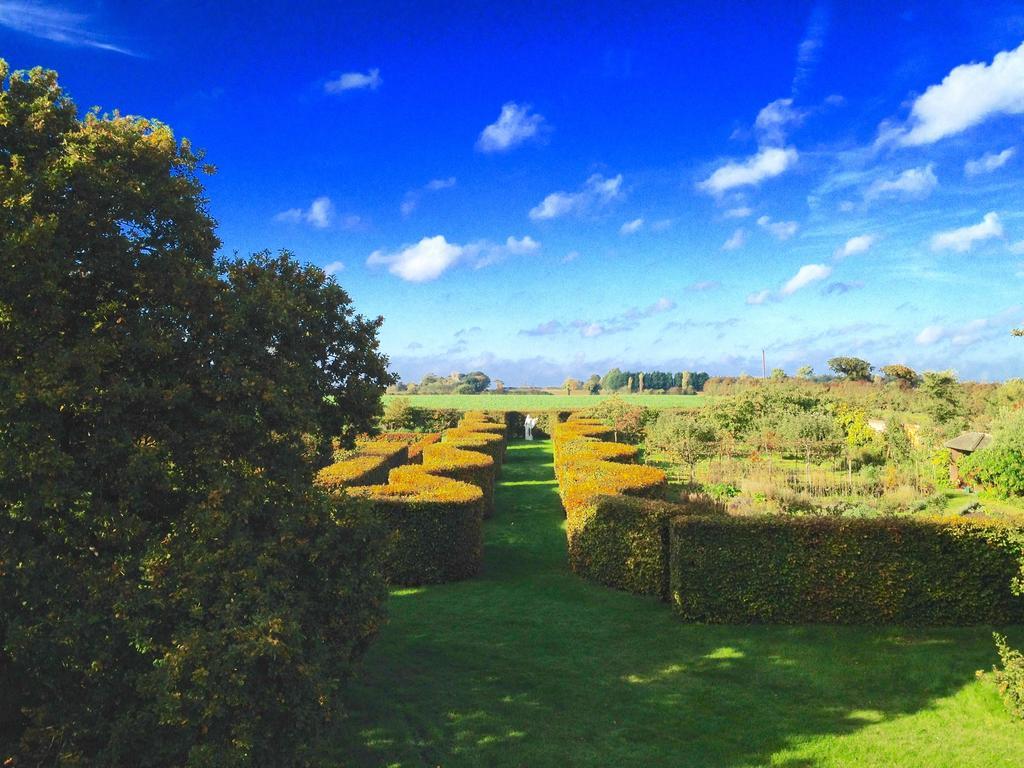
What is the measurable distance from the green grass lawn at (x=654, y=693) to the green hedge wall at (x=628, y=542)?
0.45m

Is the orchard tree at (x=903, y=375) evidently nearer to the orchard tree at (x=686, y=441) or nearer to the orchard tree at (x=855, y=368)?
the orchard tree at (x=855, y=368)

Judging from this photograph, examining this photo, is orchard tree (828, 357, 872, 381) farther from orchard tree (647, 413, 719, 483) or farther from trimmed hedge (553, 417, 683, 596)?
trimmed hedge (553, 417, 683, 596)

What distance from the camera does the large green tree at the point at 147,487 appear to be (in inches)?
227

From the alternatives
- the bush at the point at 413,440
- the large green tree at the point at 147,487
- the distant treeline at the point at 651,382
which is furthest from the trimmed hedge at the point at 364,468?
the distant treeline at the point at 651,382

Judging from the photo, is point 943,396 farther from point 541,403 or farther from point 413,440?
point 541,403

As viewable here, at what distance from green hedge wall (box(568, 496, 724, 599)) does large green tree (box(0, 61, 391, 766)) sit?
5.79 metres

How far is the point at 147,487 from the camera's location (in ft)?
22.3

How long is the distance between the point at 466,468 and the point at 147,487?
11.4 meters

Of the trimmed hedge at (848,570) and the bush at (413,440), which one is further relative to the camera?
the bush at (413,440)

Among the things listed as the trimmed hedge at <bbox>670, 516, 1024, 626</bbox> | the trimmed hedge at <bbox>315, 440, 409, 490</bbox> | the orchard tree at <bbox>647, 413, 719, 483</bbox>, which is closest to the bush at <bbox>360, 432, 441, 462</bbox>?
the trimmed hedge at <bbox>315, 440, 409, 490</bbox>

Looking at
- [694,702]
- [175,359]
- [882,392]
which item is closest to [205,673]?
[175,359]

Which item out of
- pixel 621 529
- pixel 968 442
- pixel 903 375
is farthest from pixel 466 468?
pixel 903 375

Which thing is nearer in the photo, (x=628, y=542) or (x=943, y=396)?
(x=628, y=542)

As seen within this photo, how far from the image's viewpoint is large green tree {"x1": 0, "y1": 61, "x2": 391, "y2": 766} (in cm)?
578
